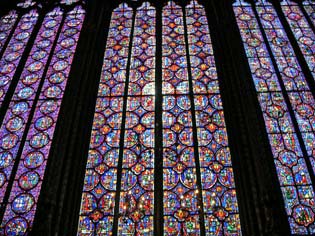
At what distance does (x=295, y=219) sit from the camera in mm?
8656

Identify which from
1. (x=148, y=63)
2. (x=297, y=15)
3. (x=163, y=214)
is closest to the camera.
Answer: (x=163, y=214)

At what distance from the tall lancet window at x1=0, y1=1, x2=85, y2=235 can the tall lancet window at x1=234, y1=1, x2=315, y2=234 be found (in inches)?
200

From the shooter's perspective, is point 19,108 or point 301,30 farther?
point 301,30

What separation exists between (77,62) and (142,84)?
1796 mm

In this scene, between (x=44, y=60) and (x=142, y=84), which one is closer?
(x=142, y=84)

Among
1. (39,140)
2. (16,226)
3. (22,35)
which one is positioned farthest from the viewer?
(22,35)

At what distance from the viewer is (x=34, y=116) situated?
10.7 m

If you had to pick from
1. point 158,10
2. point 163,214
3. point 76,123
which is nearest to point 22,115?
point 76,123

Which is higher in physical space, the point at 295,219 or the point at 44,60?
the point at 44,60

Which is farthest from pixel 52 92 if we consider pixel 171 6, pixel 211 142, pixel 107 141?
pixel 171 6

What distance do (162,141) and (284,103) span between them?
3.23 metres

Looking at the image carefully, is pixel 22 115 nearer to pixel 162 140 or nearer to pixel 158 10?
pixel 162 140

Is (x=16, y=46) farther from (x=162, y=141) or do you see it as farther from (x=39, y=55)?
(x=162, y=141)

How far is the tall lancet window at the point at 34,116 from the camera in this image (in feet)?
29.9
